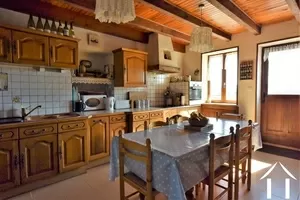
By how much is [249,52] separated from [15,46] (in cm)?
413

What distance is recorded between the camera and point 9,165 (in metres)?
2.08

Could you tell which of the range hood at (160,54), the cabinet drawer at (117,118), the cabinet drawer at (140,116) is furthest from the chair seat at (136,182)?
the range hood at (160,54)

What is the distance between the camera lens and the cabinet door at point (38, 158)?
217cm

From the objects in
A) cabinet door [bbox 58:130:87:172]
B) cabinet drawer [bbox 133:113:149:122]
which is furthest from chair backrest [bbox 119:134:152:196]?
cabinet drawer [bbox 133:113:149:122]

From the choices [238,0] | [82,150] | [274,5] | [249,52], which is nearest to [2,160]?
[82,150]

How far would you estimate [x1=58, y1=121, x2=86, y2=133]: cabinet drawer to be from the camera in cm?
244

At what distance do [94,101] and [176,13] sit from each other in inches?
80.6

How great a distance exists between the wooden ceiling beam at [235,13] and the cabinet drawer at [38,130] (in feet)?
8.67

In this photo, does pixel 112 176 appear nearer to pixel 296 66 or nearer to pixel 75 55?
pixel 75 55

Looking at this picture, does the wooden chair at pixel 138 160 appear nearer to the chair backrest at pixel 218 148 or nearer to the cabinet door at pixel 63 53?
the chair backrest at pixel 218 148

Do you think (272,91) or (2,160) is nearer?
(2,160)

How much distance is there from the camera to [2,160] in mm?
2025

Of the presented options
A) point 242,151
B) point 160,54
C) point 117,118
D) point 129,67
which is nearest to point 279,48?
point 160,54

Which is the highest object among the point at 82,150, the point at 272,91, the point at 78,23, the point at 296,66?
the point at 78,23
